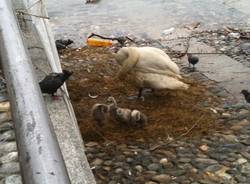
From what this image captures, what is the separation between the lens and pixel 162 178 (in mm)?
4457

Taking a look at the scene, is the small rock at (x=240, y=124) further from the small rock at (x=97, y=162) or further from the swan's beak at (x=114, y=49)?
the swan's beak at (x=114, y=49)

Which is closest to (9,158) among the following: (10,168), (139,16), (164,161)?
(10,168)

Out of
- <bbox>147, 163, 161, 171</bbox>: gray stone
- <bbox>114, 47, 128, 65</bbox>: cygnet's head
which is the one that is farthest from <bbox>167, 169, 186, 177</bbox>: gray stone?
A: <bbox>114, 47, 128, 65</bbox>: cygnet's head

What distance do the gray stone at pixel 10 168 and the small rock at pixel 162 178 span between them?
121 centimetres

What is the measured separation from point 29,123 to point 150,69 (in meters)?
3.25

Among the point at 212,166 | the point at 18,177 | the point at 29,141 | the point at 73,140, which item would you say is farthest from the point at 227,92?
the point at 29,141

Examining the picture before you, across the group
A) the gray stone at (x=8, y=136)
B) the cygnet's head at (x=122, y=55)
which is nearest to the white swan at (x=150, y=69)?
the cygnet's head at (x=122, y=55)

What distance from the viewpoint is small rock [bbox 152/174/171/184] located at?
4.41 meters

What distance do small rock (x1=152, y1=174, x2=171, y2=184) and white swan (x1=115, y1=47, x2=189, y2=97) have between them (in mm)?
1725

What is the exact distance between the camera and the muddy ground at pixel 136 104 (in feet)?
17.4

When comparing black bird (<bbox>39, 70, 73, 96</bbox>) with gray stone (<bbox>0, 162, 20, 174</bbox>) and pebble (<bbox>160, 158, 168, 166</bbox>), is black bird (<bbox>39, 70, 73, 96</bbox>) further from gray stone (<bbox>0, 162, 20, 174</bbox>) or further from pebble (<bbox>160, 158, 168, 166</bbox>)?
pebble (<bbox>160, 158, 168, 166</bbox>)

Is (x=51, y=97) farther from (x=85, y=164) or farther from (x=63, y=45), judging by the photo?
(x=63, y=45)

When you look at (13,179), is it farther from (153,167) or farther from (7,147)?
(153,167)

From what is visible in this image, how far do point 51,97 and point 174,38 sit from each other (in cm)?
466
